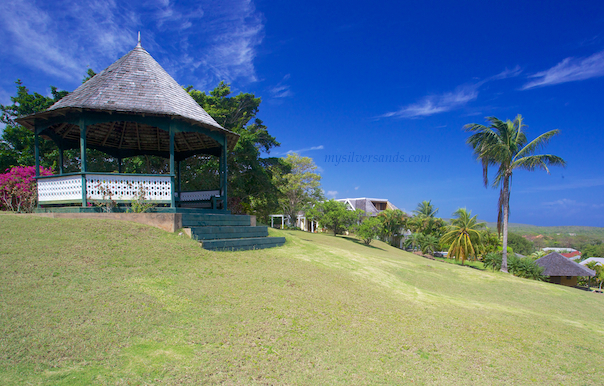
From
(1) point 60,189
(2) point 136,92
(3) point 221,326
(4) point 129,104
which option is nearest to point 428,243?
(2) point 136,92

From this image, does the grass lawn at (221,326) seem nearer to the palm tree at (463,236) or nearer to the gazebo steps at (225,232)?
the gazebo steps at (225,232)

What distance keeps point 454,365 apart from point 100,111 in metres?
10.5

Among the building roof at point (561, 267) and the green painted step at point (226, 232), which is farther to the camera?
the building roof at point (561, 267)

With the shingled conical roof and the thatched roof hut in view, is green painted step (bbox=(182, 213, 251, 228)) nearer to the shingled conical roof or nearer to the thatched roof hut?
the shingled conical roof

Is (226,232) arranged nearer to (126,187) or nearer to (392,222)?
(126,187)

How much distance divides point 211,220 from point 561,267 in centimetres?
2897

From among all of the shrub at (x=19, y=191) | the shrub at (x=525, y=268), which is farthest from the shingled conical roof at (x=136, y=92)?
the shrub at (x=525, y=268)

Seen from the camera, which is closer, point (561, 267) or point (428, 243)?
point (561, 267)

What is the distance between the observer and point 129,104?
30.7ft

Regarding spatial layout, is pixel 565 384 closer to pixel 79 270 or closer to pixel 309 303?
pixel 309 303

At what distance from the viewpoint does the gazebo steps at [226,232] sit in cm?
864

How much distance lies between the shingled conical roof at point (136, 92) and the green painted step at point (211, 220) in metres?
3.15

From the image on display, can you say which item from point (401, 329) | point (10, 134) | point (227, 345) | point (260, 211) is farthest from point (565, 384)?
point (10, 134)

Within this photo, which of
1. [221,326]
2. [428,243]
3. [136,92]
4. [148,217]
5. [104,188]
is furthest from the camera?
[428,243]
